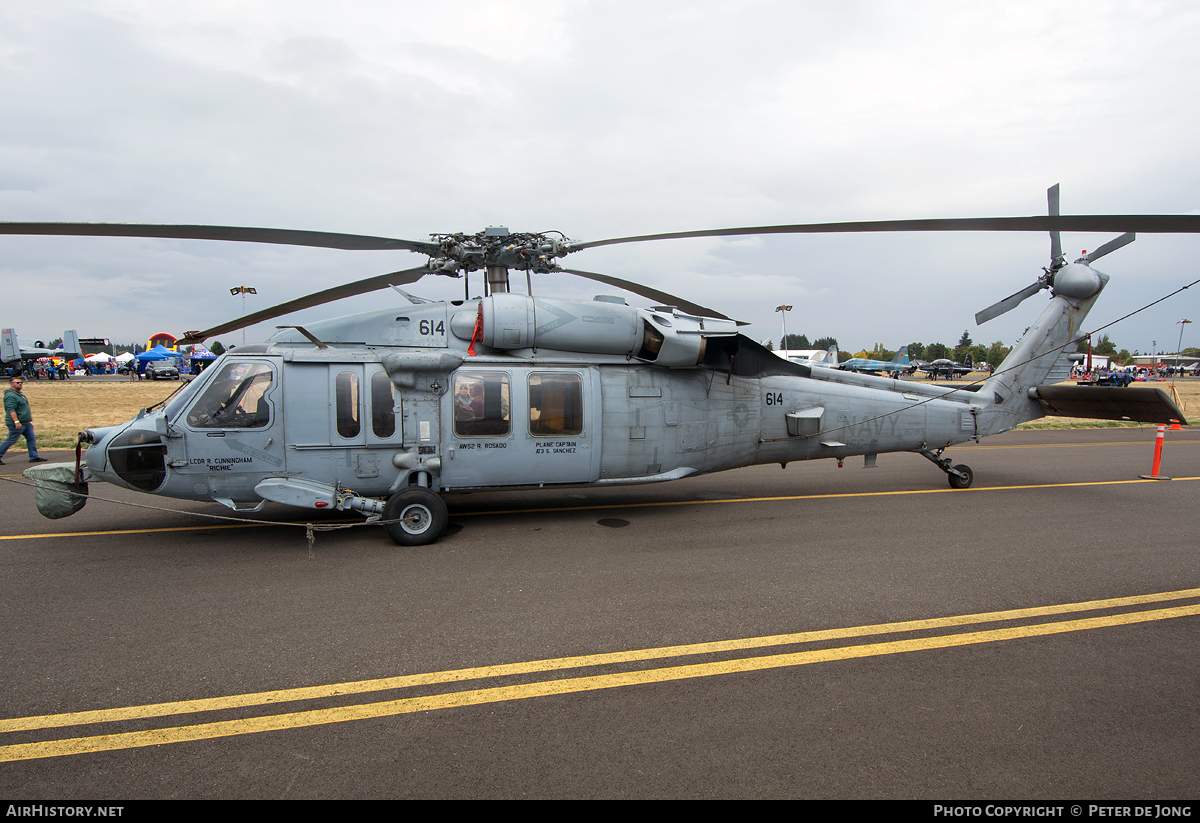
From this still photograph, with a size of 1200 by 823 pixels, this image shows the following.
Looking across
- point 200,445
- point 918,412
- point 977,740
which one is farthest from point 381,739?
point 918,412

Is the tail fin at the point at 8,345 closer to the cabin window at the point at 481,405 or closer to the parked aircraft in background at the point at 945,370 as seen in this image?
the cabin window at the point at 481,405

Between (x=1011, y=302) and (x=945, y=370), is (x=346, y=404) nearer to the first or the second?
(x=1011, y=302)

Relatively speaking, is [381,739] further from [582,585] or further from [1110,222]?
[1110,222]

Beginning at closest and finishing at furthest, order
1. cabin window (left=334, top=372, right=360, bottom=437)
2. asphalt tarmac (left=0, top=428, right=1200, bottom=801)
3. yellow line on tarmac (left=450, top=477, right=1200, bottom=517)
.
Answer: asphalt tarmac (left=0, top=428, right=1200, bottom=801), cabin window (left=334, top=372, right=360, bottom=437), yellow line on tarmac (left=450, top=477, right=1200, bottom=517)

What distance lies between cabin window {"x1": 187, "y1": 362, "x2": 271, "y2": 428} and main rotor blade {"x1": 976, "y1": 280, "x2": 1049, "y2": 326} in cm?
1096

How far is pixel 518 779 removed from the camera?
276 centimetres

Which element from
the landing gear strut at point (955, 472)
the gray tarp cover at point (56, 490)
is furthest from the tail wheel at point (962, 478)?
the gray tarp cover at point (56, 490)

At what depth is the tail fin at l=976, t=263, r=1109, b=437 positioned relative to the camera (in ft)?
A: 31.7

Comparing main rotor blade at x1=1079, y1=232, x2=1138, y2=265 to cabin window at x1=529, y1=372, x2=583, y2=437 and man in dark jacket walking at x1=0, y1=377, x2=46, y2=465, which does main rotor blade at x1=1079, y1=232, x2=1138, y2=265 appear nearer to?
cabin window at x1=529, y1=372, x2=583, y2=437

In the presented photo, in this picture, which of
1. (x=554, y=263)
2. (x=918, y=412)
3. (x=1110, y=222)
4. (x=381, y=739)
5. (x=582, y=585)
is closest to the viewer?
(x=381, y=739)

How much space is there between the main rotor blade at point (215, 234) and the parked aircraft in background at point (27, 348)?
59.0m

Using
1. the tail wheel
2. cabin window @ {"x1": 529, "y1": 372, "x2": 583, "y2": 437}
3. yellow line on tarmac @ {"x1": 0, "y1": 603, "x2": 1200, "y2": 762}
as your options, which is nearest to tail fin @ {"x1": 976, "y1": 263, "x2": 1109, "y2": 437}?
the tail wheel

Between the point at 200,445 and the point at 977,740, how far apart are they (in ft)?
23.4

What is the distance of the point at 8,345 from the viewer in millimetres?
48375
